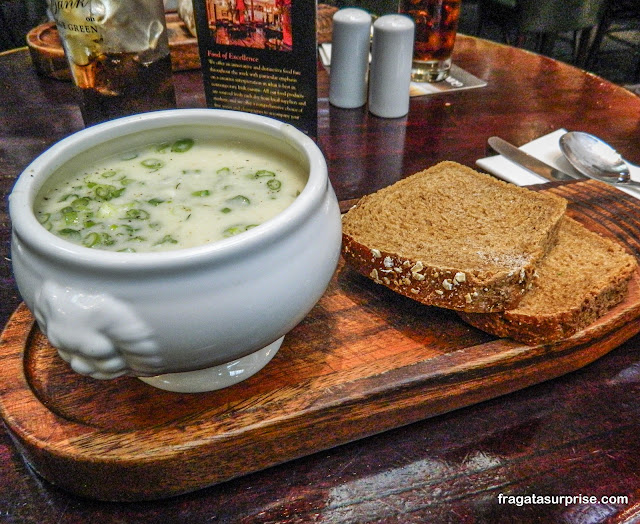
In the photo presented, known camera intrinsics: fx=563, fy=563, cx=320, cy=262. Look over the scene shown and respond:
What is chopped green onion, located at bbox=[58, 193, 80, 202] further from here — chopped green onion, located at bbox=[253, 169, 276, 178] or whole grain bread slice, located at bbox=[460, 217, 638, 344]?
whole grain bread slice, located at bbox=[460, 217, 638, 344]

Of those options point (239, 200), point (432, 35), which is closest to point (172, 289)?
point (239, 200)

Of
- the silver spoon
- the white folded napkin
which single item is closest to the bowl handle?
the white folded napkin


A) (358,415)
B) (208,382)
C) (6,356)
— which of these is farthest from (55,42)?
(358,415)

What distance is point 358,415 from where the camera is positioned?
0.69m

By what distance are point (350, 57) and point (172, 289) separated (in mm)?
1219

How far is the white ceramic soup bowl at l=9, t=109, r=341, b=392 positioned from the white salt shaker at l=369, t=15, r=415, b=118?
3.21ft

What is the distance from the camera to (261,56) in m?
1.28

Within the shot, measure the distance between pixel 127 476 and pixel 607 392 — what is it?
2.06 ft

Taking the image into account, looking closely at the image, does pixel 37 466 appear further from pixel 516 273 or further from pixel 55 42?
pixel 55 42

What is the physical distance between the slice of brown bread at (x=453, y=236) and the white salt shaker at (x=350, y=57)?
50 cm

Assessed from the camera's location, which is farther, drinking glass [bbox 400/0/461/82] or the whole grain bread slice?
drinking glass [bbox 400/0/461/82]

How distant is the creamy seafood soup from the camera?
65 cm

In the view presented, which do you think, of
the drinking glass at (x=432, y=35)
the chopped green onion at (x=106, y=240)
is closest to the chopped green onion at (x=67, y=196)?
the chopped green onion at (x=106, y=240)

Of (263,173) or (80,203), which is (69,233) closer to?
(80,203)
